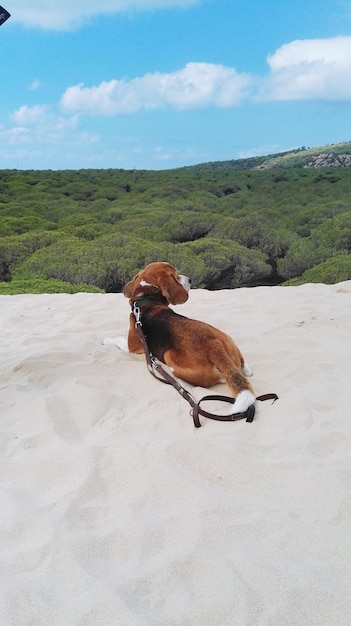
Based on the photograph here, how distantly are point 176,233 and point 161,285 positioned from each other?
1156 centimetres

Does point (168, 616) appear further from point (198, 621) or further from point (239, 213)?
point (239, 213)

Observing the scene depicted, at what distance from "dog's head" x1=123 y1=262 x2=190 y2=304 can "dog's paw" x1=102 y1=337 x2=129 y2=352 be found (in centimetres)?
43

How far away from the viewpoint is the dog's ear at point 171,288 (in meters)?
4.13

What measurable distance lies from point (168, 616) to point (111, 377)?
88.2 inches

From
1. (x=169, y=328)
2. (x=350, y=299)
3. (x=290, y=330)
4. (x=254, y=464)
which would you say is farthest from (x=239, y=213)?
(x=254, y=464)

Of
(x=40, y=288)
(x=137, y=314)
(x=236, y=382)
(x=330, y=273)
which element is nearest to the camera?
(x=236, y=382)

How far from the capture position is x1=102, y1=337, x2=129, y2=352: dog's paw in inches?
173

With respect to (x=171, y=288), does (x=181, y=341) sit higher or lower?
lower

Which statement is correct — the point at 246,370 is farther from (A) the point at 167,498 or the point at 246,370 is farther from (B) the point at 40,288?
(B) the point at 40,288

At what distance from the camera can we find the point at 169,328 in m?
3.73

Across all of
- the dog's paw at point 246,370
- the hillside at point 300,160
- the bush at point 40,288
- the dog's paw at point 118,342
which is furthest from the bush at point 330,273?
the hillside at point 300,160

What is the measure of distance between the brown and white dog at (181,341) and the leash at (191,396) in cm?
4

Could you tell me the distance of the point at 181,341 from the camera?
11.7 ft

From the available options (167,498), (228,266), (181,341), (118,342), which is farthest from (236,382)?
(228,266)
